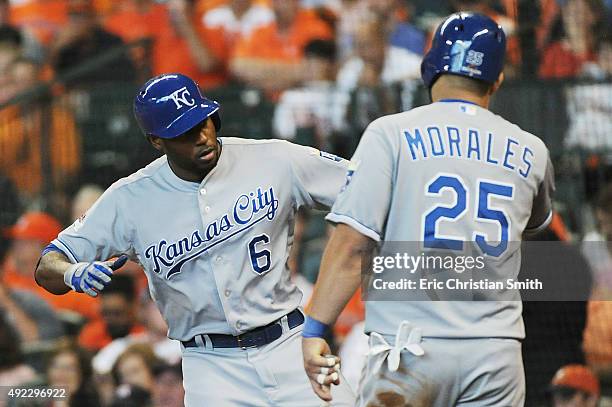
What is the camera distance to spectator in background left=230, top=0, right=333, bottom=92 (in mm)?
8164

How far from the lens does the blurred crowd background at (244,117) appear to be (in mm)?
6922

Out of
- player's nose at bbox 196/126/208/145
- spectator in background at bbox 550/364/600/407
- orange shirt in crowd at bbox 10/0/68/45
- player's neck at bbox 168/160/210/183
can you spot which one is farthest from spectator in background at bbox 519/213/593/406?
orange shirt in crowd at bbox 10/0/68/45

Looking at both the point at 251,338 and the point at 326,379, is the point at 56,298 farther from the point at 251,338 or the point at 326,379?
the point at 326,379

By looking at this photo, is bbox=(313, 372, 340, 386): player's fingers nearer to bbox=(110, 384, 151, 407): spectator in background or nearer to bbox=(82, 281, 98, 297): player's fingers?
bbox=(82, 281, 98, 297): player's fingers

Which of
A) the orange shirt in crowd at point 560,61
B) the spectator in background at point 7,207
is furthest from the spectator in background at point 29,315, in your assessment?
the orange shirt in crowd at point 560,61

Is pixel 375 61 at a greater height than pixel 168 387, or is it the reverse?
pixel 375 61

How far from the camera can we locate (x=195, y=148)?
4516mm

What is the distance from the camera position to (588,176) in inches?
286

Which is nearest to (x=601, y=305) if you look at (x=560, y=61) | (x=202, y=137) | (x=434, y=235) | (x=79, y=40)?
(x=560, y=61)

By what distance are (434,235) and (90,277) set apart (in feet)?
4.43

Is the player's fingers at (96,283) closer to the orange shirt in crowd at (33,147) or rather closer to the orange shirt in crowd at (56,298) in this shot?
the orange shirt in crowd at (56,298)

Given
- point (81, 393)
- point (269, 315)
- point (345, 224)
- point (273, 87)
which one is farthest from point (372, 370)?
point (273, 87)

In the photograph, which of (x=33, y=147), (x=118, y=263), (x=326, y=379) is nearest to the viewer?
(x=326, y=379)

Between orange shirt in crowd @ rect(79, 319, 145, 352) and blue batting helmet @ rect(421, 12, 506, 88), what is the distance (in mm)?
3862
